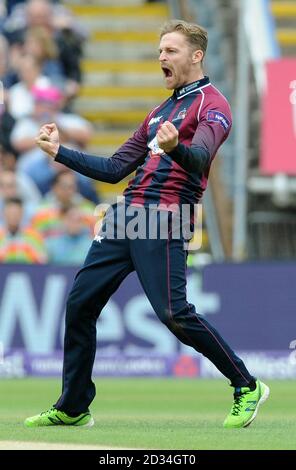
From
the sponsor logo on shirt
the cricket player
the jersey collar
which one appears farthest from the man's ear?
the sponsor logo on shirt

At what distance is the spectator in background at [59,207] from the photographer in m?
14.7

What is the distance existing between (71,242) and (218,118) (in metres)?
7.69

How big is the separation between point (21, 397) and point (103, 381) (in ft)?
8.57

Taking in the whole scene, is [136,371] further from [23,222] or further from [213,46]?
[213,46]

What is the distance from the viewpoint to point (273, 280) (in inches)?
541

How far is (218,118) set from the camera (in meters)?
7.03

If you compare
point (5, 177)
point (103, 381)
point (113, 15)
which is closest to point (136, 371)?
point (103, 381)

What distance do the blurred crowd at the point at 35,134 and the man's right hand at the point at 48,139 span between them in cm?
713

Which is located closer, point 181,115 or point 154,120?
point 181,115

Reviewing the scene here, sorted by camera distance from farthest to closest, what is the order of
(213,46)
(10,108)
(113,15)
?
1. (113,15)
2. (213,46)
3. (10,108)
